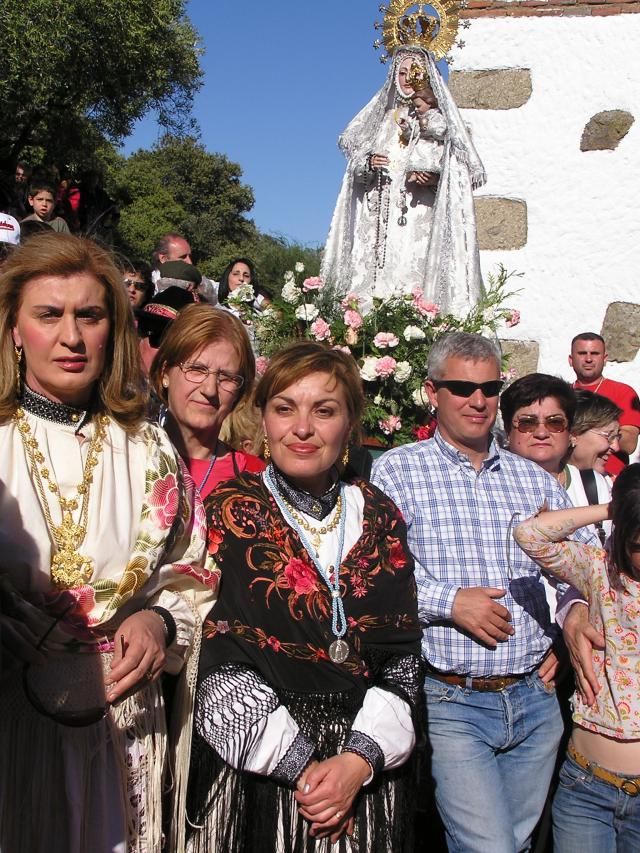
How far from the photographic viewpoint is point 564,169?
6191mm

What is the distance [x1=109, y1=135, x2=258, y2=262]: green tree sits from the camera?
82.8 feet

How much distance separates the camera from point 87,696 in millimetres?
1933

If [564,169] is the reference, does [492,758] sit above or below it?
below

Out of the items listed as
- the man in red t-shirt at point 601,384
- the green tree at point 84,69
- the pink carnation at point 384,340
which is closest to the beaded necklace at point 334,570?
the pink carnation at point 384,340

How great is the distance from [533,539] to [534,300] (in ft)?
13.3

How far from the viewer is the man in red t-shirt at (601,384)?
557cm

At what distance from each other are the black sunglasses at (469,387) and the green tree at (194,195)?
870 inches

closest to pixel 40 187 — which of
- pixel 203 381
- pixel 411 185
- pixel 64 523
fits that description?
pixel 411 185

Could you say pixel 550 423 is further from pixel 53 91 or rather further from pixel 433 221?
pixel 53 91

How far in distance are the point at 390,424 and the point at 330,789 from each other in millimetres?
2208

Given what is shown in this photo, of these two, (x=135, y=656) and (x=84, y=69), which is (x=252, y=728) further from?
(x=84, y=69)

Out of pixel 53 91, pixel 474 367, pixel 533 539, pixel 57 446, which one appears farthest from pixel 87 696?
pixel 53 91

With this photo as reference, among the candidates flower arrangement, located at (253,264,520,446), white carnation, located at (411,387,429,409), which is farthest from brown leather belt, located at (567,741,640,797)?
white carnation, located at (411,387,429,409)

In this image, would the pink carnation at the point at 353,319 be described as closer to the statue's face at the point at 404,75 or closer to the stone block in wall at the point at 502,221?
the statue's face at the point at 404,75
